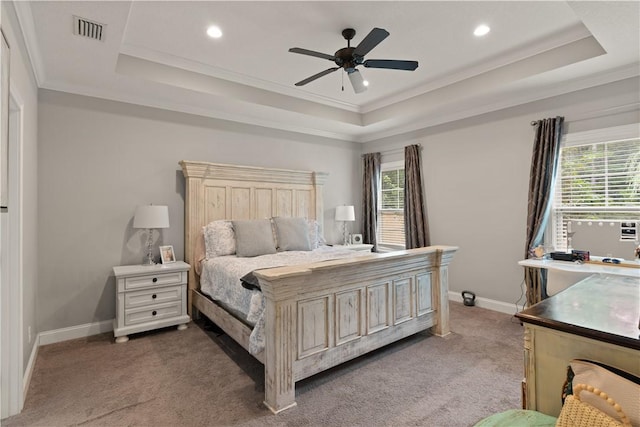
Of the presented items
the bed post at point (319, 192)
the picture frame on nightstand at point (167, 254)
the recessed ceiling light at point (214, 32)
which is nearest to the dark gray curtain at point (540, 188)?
the bed post at point (319, 192)

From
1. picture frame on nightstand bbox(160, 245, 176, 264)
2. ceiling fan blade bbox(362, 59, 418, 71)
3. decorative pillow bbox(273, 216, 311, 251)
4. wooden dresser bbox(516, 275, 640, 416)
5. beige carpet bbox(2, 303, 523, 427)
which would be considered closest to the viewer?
wooden dresser bbox(516, 275, 640, 416)

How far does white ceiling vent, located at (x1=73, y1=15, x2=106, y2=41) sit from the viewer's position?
2299mm

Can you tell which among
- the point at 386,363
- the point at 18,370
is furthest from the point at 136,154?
the point at 386,363

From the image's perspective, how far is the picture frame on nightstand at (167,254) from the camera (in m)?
3.67

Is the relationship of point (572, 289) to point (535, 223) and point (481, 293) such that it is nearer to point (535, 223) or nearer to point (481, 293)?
point (535, 223)

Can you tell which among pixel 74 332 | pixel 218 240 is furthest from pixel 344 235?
pixel 74 332

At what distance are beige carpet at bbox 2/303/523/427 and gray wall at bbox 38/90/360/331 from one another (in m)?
0.54

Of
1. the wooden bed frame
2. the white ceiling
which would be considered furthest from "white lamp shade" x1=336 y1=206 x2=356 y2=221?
the wooden bed frame

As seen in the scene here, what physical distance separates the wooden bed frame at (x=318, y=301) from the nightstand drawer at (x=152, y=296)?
286mm

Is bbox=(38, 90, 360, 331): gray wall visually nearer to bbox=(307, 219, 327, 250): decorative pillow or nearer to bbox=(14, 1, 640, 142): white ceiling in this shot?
bbox=(14, 1, 640, 142): white ceiling

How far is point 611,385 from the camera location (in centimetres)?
103

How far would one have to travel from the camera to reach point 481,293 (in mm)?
4230

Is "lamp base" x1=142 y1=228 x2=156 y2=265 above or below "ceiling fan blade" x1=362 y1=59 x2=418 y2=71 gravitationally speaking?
below

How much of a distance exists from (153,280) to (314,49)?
114 inches
